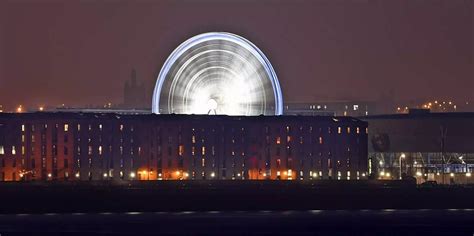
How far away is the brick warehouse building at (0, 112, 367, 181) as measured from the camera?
15550 centimetres

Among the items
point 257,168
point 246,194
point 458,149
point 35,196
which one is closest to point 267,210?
point 246,194

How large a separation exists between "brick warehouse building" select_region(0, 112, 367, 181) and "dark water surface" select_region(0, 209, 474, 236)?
42184 millimetres

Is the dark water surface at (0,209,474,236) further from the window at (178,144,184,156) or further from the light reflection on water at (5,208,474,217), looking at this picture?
the window at (178,144,184,156)

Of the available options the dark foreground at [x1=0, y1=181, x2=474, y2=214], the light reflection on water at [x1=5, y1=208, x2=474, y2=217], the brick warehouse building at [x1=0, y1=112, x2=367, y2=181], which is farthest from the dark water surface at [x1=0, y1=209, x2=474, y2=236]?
the brick warehouse building at [x1=0, y1=112, x2=367, y2=181]

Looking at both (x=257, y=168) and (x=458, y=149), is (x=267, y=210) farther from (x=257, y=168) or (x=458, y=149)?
(x=458, y=149)

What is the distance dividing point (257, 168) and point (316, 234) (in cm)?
6402

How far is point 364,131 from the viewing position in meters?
166

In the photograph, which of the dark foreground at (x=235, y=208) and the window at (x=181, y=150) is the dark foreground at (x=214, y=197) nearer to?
the dark foreground at (x=235, y=208)

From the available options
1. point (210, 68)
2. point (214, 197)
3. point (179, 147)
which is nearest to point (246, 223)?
point (214, 197)

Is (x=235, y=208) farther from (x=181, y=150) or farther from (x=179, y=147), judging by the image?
(x=179, y=147)

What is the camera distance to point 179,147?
525 ft

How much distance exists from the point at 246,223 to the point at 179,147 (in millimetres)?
57592

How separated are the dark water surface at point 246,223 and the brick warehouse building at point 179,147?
42184mm

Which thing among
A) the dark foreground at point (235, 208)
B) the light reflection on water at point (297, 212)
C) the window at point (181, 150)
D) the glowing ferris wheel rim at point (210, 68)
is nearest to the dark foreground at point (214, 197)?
the dark foreground at point (235, 208)
